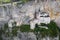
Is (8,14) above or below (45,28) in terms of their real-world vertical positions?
above

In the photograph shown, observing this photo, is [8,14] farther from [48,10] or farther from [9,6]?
[48,10]

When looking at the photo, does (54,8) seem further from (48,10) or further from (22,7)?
(22,7)

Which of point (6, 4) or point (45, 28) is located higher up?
point (6, 4)

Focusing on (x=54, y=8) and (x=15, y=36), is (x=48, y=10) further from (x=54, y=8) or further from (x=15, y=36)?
(x=15, y=36)

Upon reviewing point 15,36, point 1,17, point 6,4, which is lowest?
point 15,36

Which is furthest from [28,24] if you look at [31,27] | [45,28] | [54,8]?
[54,8]

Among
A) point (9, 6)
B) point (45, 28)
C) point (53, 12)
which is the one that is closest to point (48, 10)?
point (53, 12)

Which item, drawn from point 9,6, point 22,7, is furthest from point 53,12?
point 9,6
